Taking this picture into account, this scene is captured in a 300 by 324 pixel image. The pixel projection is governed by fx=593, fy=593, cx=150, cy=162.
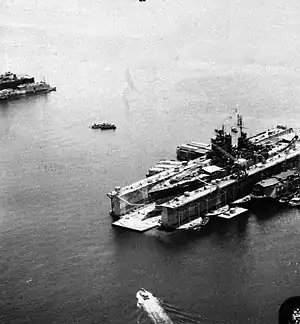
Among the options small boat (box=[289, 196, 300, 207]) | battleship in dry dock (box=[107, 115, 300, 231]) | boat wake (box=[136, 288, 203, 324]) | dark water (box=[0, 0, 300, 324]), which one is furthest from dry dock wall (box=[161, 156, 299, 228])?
boat wake (box=[136, 288, 203, 324])

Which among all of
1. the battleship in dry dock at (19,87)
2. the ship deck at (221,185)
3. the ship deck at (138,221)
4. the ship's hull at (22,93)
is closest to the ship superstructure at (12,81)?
the battleship in dry dock at (19,87)

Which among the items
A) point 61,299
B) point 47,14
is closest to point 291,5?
point 47,14

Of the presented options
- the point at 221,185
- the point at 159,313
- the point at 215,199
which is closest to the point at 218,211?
the point at 215,199

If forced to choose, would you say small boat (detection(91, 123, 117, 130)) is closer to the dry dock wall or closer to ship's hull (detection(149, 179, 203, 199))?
the dry dock wall

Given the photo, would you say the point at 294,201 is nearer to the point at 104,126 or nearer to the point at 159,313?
the point at 159,313

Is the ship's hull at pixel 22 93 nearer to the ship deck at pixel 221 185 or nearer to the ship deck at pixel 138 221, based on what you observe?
the ship deck at pixel 221 185

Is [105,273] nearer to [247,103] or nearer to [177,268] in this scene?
[177,268]
